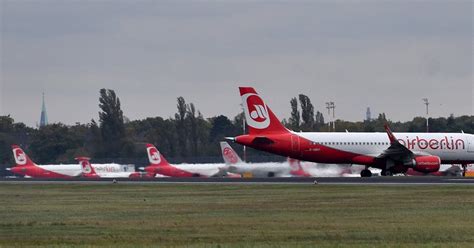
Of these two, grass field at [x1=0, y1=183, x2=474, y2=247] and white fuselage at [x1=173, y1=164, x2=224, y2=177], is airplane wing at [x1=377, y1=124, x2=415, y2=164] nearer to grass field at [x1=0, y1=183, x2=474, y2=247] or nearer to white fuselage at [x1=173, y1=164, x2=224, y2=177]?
white fuselage at [x1=173, y1=164, x2=224, y2=177]

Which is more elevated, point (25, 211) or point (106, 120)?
A: point (106, 120)

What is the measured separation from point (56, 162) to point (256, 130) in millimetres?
65029

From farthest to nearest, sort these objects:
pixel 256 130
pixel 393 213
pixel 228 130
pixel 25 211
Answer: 1. pixel 228 130
2. pixel 256 130
3. pixel 25 211
4. pixel 393 213

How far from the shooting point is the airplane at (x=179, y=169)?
353 ft

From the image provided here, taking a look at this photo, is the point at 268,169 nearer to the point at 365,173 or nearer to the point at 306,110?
the point at 365,173

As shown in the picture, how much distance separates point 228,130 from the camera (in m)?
164

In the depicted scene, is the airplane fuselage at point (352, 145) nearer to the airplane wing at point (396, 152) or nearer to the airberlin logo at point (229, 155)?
the airplane wing at point (396, 152)

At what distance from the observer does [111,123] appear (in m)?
136

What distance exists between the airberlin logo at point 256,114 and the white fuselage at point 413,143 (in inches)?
126

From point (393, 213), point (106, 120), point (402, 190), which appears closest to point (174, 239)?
point (393, 213)

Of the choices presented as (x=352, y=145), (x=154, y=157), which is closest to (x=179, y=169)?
(x=154, y=157)

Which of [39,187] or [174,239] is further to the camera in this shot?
[39,187]

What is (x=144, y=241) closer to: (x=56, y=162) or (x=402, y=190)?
(x=402, y=190)

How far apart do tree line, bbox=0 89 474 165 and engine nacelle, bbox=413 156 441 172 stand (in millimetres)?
42921
